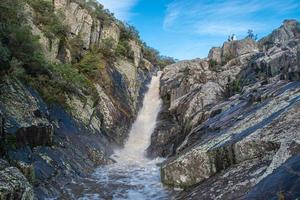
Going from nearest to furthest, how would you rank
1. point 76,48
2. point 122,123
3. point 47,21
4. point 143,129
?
point 122,123
point 143,129
point 47,21
point 76,48

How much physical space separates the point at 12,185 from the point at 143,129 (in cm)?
2899

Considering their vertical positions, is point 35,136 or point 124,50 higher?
point 124,50

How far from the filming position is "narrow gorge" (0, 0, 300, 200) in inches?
442

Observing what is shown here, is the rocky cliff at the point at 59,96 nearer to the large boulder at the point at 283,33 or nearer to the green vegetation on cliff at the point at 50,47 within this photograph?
the green vegetation on cliff at the point at 50,47

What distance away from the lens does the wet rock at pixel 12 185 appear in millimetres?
9015

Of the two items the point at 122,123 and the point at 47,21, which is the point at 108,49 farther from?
the point at 122,123

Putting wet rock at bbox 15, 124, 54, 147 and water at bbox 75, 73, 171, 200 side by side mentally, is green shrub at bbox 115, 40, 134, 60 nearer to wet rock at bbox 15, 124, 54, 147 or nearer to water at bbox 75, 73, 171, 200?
water at bbox 75, 73, 171, 200

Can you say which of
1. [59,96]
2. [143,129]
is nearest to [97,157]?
[59,96]

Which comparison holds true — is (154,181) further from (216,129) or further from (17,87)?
(17,87)

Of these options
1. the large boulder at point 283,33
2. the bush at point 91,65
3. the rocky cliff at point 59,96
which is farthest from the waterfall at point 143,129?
the large boulder at point 283,33

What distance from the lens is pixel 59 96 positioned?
2345cm

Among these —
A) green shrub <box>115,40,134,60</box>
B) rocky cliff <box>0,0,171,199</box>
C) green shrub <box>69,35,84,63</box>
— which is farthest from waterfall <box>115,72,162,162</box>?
green shrub <box>69,35,84,63</box>

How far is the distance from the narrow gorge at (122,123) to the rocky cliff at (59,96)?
8 cm

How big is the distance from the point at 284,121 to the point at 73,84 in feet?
64.1
